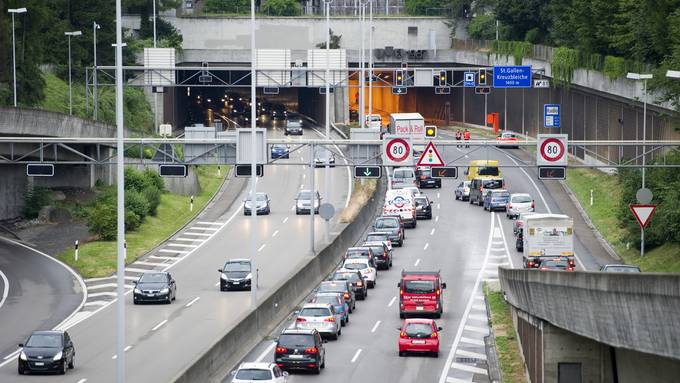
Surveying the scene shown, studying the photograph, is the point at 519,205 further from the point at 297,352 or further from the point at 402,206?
the point at 297,352

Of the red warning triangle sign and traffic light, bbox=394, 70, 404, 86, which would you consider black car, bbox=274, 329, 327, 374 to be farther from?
traffic light, bbox=394, 70, 404, 86

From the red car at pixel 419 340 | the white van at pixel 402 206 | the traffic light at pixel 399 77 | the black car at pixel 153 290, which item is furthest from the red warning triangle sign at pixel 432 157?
the traffic light at pixel 399 77

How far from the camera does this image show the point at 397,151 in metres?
58.0

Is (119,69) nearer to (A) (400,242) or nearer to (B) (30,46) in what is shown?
(A) (400,242)

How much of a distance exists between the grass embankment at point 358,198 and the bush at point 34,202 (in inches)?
648

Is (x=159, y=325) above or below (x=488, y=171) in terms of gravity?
below

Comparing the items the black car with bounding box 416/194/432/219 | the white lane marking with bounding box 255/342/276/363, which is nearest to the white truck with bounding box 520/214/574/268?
the black car with bounding box 416/194/432/219

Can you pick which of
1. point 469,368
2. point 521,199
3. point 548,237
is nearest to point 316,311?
point 469,368

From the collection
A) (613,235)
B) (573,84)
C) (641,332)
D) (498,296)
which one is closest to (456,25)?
(573,84)

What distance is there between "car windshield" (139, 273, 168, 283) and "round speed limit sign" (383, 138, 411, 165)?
10553mm

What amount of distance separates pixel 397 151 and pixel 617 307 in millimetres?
30360

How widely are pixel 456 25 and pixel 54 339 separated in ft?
386

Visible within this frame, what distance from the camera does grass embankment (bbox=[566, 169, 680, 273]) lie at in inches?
2670

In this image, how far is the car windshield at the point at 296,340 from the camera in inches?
1738
